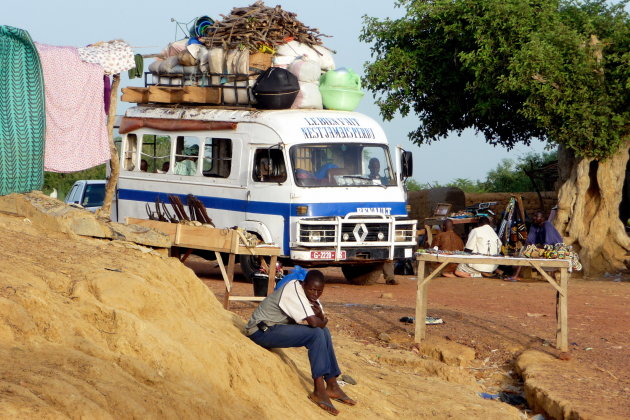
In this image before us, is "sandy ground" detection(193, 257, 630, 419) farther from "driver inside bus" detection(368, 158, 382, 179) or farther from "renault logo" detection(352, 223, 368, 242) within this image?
"driver inside bus" detection(368, 158, 382, 179)

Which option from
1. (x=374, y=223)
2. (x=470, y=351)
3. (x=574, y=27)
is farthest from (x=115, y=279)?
(x=574, y=27)

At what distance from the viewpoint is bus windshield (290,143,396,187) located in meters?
15.9

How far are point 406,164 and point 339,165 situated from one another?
4.08ft

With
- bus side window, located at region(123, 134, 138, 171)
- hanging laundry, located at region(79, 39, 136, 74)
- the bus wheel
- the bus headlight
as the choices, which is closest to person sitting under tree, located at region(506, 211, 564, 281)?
the bus wheel

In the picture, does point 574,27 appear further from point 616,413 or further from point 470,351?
point 616,413

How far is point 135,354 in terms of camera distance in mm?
7027

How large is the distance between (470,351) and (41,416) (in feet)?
22.8

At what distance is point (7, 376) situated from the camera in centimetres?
581

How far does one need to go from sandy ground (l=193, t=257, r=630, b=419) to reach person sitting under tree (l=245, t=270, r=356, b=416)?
2.24 metres

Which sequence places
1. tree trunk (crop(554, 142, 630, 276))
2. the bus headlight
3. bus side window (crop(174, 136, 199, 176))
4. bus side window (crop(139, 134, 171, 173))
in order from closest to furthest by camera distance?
1. the bus headlight
2. bus side window (crop(174, 136, 199, 176))
3. bus side window (crop(139, 134, 171, 173))
4. tree trunk (crop(554, 142, 630, 276))

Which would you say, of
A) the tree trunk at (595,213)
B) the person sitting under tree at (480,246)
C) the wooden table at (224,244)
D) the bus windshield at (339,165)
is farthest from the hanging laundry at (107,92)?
the tree trunk at (595,213)

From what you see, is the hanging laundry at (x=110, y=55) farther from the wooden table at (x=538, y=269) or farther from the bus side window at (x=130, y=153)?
the bus side window at (x=130, y=153)

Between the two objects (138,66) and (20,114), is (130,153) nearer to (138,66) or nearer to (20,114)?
(138,66)

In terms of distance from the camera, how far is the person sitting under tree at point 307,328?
824 cm
